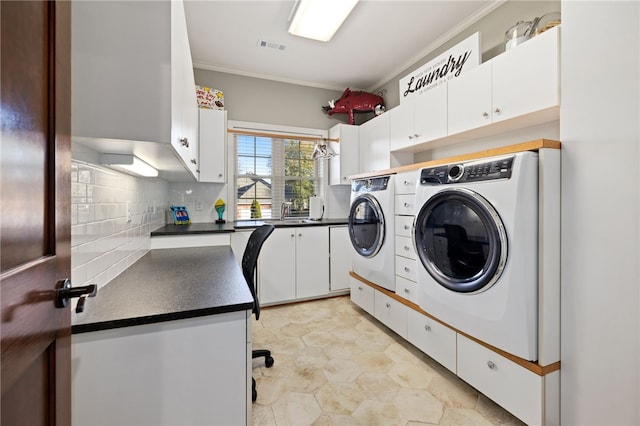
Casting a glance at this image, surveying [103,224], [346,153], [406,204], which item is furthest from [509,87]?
[103,224]

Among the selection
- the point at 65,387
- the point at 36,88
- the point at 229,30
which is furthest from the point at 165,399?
the point at 229,30

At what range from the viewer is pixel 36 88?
1.62 feet

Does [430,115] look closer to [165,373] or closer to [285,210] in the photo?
[285,210]

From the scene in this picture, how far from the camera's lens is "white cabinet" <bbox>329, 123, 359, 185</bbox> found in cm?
361

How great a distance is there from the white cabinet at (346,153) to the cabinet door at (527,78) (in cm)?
188

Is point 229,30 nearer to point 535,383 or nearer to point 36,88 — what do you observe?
point 36,88

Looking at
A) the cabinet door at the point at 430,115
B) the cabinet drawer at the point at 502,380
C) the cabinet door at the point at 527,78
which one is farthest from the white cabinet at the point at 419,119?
the cabinet drawer at the point at 502,380

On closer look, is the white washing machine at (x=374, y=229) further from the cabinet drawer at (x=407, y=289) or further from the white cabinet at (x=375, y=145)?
the white cabinet at (x=375, y=145)

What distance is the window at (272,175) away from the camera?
142 inches

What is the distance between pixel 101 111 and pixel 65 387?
0.74 meters

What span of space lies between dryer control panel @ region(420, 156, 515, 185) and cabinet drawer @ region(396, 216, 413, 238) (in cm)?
35

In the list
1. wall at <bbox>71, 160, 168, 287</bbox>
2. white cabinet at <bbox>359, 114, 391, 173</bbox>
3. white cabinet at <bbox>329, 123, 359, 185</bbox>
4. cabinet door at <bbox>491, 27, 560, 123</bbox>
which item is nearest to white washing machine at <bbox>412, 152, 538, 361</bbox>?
cabinet door at <bbox>491, 27, 560, 123</bbox>

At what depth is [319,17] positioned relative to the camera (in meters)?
2.37

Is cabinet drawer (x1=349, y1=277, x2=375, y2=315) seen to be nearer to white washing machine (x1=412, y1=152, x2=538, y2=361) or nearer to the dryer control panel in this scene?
white washing machine (x1=412, y1=152, x2=538, y2=361)
